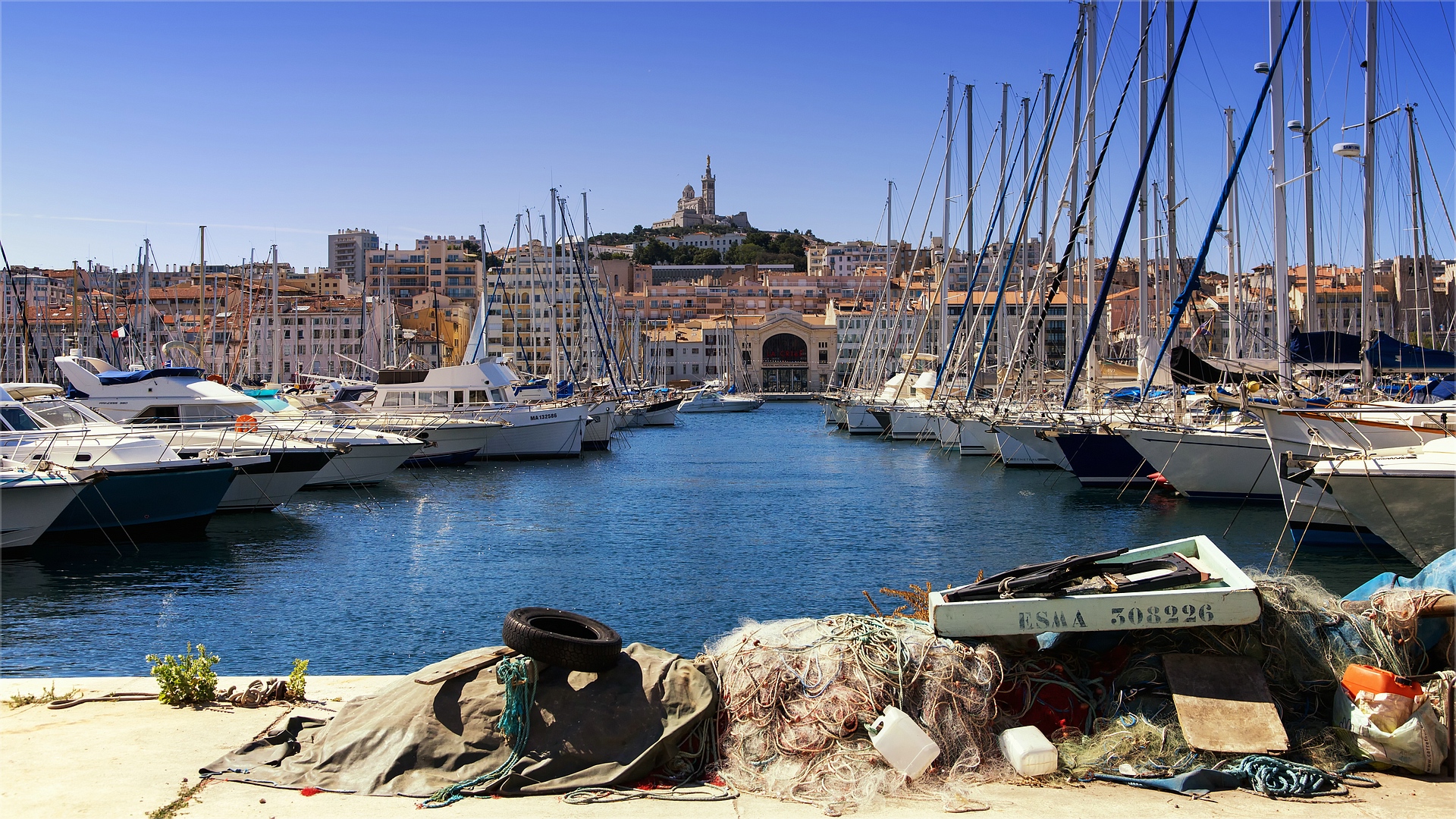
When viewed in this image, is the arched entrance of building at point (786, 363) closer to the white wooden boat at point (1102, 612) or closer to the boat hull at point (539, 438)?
the boat hull at point (539, 438)

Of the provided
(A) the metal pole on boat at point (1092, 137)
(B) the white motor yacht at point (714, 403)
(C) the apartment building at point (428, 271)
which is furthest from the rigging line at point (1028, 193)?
(C) the apartment building at point (428, 271)

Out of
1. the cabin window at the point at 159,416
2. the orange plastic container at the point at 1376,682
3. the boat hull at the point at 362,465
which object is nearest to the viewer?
the orange plastic container at the point at 1376,682

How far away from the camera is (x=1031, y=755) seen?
21.9ft

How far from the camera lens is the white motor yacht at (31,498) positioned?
18156 millimetres

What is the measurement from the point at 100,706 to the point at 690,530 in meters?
17.4

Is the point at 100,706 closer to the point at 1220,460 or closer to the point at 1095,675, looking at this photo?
the point at 1095,675

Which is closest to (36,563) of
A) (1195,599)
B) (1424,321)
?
(1195,599)

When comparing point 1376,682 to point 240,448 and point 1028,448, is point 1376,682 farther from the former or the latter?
point 1028,448

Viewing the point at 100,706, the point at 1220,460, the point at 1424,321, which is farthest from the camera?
the point at 1424,321

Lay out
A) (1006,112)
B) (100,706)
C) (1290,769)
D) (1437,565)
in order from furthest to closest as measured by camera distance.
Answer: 1. (1006,112)
2. (1437,565)
3. (100,706)
4. (1290,769)

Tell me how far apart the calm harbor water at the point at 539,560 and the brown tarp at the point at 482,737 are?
5.86 m

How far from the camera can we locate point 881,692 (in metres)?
7.05

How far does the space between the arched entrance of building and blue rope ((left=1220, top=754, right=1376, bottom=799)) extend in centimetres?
13188

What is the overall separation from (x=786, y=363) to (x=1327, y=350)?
118292 millimetres
